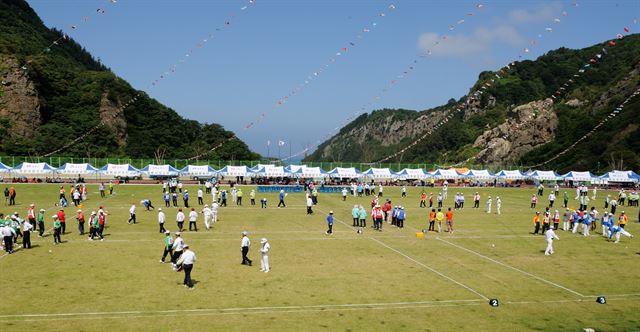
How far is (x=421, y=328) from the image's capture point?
14031 millimetres

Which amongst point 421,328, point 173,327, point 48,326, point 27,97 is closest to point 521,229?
point 421,328

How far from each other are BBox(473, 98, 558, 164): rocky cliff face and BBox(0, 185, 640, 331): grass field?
11209 cm

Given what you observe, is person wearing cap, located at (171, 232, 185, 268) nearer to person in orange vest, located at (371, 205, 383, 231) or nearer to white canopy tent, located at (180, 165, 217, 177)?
person in orange vest, located at (371, 205, 383, 231)

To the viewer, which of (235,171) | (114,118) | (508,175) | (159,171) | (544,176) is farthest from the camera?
(114,118)

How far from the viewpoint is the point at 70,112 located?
118938 mm

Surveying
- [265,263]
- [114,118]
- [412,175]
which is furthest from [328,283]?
[114,118]

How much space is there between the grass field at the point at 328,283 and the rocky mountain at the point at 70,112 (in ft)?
291

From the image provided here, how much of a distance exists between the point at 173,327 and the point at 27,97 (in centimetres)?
11446

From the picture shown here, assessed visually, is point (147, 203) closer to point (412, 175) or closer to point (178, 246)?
point (178, 246)

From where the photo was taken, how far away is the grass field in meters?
14.5

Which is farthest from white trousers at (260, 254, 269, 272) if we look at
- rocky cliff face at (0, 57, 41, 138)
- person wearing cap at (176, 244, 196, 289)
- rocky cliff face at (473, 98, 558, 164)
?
rocky cliff face at (473, 98, 558, 164)

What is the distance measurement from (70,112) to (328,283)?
385ft

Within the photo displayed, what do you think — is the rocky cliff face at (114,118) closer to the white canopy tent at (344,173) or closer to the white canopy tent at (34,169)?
the white canopy tent at (34,169)

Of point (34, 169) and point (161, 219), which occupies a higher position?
point (34, 169)
